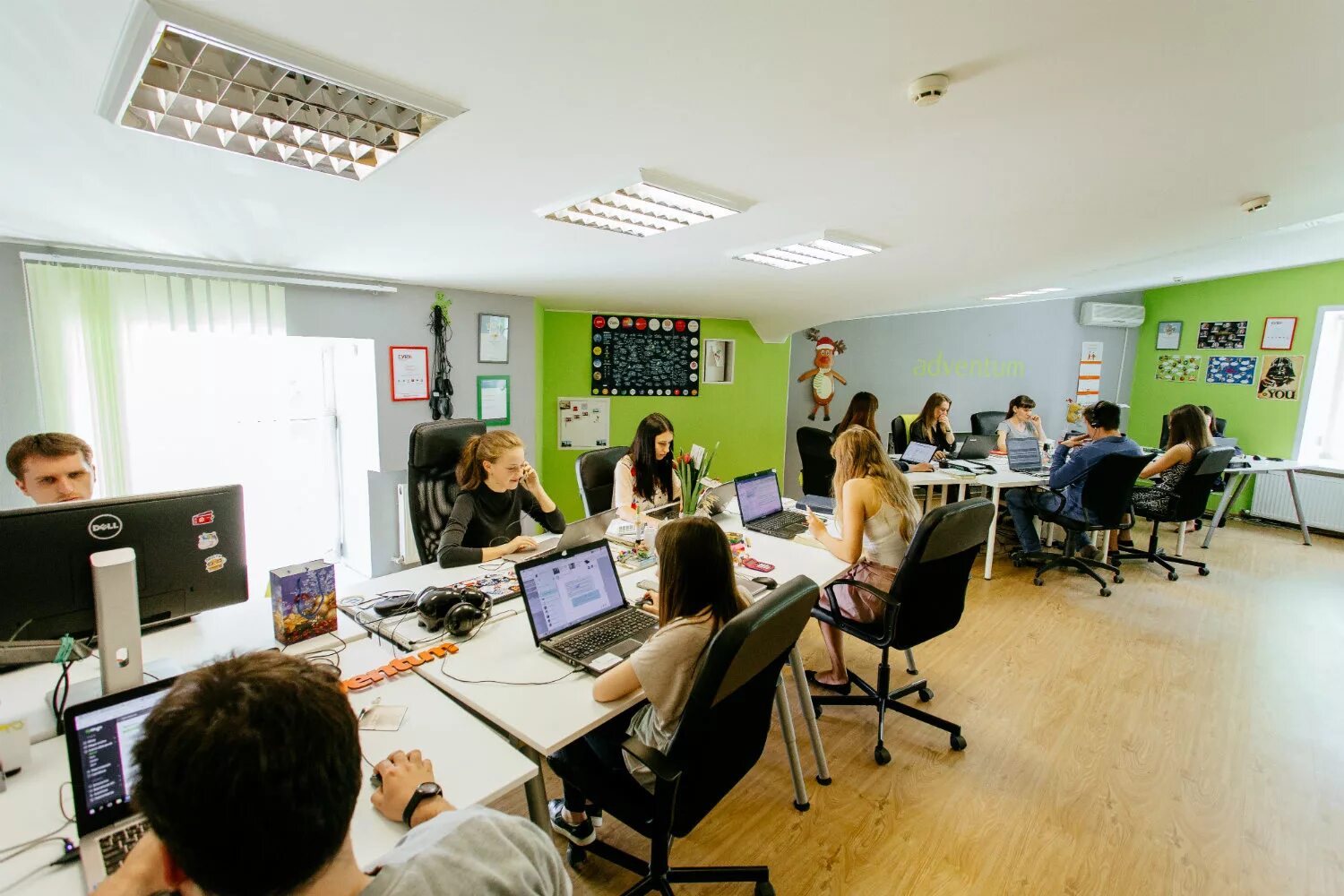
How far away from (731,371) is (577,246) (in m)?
3.37

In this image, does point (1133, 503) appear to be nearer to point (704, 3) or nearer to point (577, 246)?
point (577, 246)

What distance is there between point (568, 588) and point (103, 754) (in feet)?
3.60

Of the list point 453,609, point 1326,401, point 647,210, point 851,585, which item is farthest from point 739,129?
point 1326,401

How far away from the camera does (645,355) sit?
5.45 metres

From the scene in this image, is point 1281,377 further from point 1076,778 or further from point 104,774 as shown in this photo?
point 104,774

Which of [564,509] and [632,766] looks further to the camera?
[564,509]

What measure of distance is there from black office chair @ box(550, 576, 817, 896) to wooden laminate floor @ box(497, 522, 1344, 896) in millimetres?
505

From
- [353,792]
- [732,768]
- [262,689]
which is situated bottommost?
[732,768]

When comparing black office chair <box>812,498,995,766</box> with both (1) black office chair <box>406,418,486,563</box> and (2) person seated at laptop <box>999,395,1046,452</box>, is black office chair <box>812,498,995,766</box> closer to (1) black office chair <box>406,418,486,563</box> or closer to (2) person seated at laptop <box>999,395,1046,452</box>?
(1) black office chair <box>406,418,486,563</box>

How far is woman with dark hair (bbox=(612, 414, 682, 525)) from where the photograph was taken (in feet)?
10.8

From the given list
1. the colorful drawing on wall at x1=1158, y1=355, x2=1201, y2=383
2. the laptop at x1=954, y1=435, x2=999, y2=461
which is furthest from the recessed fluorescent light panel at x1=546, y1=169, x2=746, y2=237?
the colorful drawing on wall at x1=1158, y1=355, x2=1201, y2=383

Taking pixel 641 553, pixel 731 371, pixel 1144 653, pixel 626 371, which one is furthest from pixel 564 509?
pixel 1144 653

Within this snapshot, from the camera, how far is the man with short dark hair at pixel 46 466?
1.94 m

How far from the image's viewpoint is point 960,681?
304 centimetres
